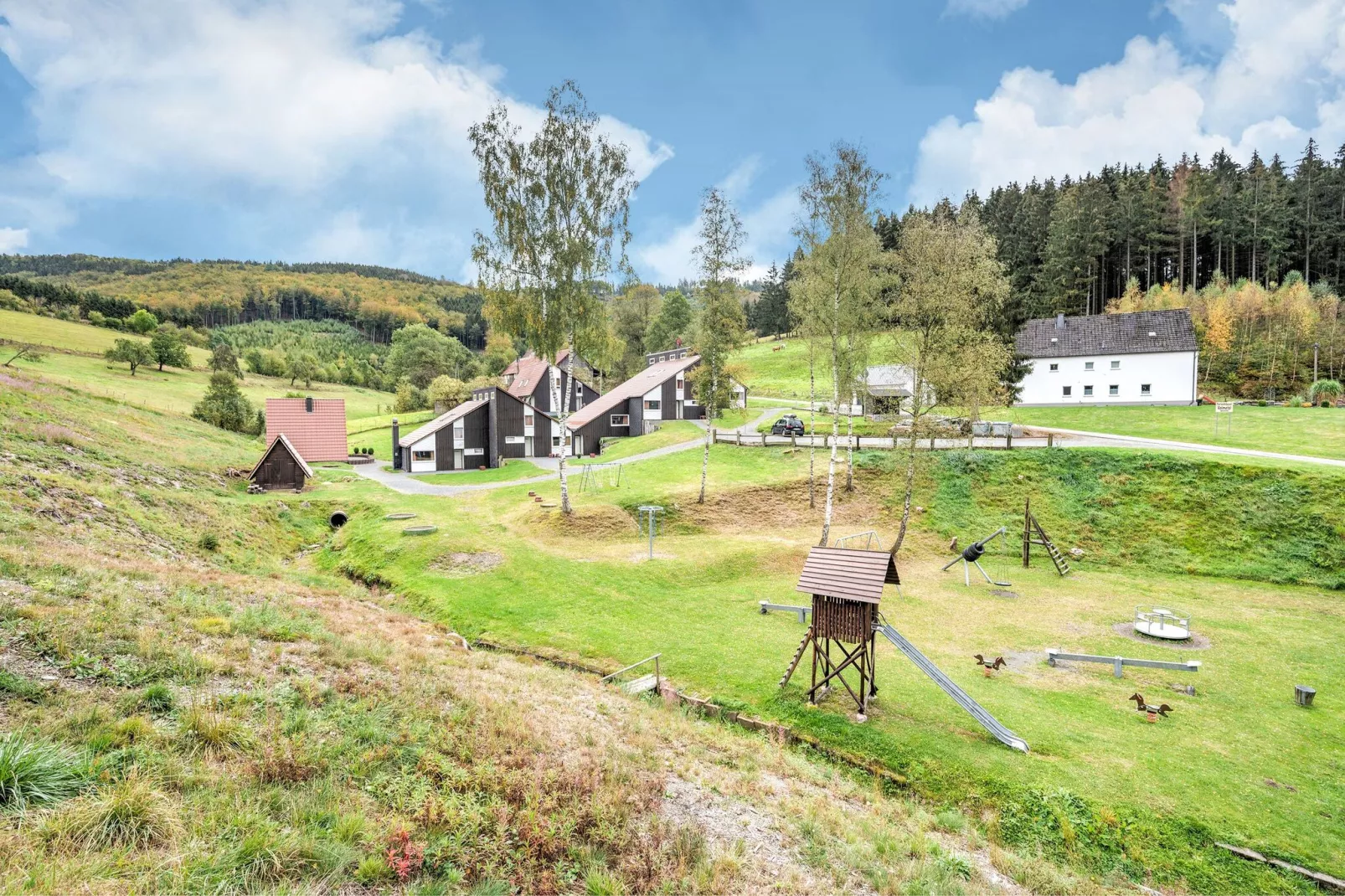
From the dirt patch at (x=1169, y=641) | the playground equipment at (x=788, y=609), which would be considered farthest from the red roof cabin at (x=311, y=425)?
the dirt patch at (x=1169, y=641)

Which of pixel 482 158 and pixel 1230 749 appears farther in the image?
pixel 482 158

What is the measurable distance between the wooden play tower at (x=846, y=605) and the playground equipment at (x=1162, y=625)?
930cm

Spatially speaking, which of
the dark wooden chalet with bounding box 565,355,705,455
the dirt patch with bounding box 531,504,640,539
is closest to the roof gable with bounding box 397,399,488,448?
the dark wooden chalet with bounding box 565,355,705,455

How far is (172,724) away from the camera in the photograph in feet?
24.0

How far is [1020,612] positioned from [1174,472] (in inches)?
630

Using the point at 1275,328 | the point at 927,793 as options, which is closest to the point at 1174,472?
the point at 927,793

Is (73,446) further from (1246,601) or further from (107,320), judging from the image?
(107,320)

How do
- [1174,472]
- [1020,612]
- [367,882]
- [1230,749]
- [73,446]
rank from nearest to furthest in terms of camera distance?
[367,882] → [1230,749] → [1020,612] → [73,446] → [1174,472]

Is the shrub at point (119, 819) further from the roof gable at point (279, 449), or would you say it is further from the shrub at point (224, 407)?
the shrub at point (224, 407)

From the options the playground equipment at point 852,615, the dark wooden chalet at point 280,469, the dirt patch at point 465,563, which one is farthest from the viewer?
the dark wooden chalet at point 280,469

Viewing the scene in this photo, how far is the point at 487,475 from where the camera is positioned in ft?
144

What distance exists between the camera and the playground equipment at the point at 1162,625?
16.3 metres

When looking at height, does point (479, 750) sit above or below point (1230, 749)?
above

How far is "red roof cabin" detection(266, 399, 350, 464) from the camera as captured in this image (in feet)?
161
